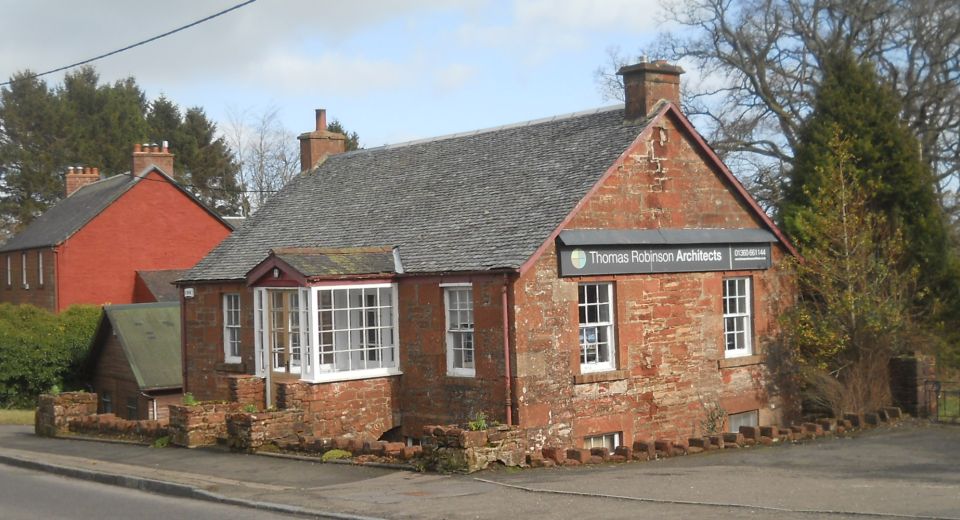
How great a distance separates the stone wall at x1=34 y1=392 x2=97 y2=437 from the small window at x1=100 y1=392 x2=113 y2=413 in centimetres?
926

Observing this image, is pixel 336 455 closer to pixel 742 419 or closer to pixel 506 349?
pixel 506 349

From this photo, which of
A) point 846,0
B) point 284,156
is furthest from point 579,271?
point 284,156

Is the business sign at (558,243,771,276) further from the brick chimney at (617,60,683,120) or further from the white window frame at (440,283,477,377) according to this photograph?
the brick chimney at (617,60,683,120)

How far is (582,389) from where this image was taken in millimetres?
19125

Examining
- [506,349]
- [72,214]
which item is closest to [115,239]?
[72,214]

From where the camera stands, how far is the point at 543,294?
733 inches

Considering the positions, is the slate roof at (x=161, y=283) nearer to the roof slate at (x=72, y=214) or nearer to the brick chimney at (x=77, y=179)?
the roof slate at (x=72, y=214)

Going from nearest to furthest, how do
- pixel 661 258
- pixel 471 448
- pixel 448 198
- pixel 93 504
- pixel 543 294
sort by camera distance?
pixel 93 504 → pixel 471 448 → pixel 543 294 → pixel 661 258 → pixel 448 198

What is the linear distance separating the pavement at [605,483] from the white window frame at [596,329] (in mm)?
3107

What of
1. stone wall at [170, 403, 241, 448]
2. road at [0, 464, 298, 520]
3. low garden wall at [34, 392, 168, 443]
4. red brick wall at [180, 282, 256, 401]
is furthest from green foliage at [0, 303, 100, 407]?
road at [0, 464, 298, 520]

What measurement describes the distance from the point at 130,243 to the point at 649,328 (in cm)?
2615

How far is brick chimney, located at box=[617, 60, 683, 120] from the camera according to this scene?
20656 millimetres

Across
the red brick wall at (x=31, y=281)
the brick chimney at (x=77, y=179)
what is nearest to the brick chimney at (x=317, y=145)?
the red brick wall at (x=31, y=281)

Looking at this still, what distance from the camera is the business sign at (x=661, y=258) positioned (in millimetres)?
19125
